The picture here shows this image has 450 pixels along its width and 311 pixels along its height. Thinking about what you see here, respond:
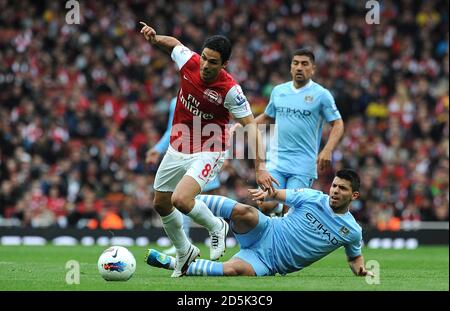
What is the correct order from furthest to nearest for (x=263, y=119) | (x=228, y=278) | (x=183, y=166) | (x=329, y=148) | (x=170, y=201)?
(x=263, y=119) < (x=329, y=148) < (x=170, y=201) < (x=183, y=166) < (x=228, y=278)

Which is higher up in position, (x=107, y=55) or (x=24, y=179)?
(x=107, y=55)

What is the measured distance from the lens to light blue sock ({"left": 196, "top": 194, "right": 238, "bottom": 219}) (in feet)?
30.9

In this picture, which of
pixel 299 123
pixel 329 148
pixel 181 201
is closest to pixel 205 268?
pixel 181 201

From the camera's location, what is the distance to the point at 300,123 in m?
11.7

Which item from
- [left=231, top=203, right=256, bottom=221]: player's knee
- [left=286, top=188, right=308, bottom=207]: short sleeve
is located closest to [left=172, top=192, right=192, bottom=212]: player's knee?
[left=231, top=203, right=256, bottom=221]: player's knee

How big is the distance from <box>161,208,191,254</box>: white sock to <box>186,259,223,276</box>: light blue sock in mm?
178

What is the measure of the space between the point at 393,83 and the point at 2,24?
31.7 feet

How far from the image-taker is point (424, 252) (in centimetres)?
1602

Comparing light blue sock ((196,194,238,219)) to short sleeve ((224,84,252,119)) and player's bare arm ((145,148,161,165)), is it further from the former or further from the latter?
player's bare arm ((145,148,161,165))

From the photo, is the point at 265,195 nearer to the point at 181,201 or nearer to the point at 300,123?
the point at 181,201

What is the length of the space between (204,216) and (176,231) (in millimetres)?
464
